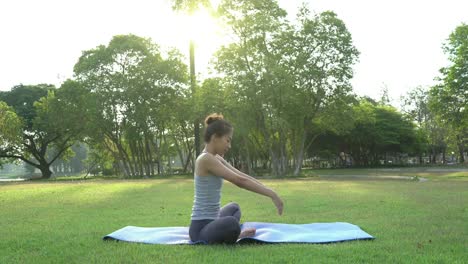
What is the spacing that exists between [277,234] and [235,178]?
51.8 inches

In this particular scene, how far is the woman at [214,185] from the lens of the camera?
20.2ft

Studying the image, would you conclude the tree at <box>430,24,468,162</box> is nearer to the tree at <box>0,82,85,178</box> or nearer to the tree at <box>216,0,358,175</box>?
the tree at <box>216,0,358,175</box>

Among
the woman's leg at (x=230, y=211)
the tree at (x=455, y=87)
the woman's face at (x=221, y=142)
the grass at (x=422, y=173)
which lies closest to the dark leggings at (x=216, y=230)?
the woman's leg at (x=230, y=211)

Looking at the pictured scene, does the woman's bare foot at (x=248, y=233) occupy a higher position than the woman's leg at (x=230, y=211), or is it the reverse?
the woman's leg at (x=230, y=211)

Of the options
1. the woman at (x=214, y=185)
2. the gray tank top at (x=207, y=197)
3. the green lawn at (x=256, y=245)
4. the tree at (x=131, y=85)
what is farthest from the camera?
the tree at (x=131, y=85)

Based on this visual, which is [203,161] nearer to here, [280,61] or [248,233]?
[248,233]

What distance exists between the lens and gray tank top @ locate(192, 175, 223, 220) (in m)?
6.46

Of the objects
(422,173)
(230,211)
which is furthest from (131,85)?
(230,211)

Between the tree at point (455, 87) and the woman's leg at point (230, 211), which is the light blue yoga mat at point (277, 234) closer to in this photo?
the woman's leg at point (230, 211)

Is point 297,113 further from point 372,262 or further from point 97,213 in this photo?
point 372,262

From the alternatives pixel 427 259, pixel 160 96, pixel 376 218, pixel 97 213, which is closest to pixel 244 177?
pixel 427 259

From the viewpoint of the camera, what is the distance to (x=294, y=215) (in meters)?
10.2

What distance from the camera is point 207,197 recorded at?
6.51m

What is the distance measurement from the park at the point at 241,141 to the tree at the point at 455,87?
95 mm
